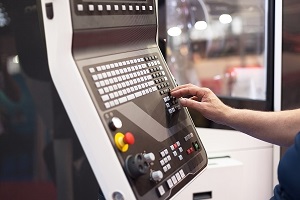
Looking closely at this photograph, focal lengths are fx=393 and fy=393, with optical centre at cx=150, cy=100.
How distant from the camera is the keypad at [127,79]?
85 centimetres

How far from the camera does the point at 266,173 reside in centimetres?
202

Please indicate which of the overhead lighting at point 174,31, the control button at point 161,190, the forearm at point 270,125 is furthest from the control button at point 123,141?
the overhead lighting at point 174,31

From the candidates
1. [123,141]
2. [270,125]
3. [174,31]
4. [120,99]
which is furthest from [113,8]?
[174,31]

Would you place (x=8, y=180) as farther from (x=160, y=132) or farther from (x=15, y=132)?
(x=160, y=132)

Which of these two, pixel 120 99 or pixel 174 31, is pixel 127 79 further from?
pixel 174 31

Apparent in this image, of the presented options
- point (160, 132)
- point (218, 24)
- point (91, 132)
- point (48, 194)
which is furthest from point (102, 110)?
point (218, 24)

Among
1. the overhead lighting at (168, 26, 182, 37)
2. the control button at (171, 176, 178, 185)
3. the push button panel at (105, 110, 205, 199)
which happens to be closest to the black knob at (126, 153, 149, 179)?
Result: the push button panel at (105, 110, 205, 199)

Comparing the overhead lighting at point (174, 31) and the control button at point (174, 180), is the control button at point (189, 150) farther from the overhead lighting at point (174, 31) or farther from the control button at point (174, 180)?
the overhead lighting at point (174, 31)

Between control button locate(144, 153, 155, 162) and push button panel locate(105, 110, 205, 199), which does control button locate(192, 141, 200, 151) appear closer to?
push button panel locate(105, 110, 205, 199)

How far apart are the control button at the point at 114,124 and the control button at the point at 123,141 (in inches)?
0.6

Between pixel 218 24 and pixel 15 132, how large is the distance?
117 cm

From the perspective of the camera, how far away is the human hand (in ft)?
3.62

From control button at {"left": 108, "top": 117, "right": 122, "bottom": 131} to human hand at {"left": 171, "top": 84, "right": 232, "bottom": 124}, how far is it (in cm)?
29

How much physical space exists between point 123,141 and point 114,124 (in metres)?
0.04
